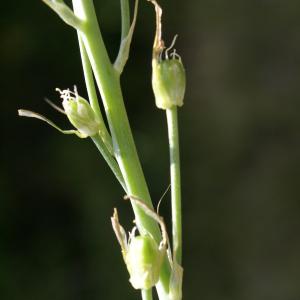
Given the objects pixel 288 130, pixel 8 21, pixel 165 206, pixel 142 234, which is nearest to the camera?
pixel 142 234

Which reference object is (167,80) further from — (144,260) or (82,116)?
(144,260)

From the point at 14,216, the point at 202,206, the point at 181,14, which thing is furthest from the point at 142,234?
the point at 181,14

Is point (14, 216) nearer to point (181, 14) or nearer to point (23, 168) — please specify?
point (23, 168)

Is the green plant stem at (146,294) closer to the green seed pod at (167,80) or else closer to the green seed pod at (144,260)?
the green seed pod at (144,260)

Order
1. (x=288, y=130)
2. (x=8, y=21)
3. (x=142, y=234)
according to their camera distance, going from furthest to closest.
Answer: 1. (x=288, y=130)
2. (x=8, y=21)
3. (x=142, y=234)

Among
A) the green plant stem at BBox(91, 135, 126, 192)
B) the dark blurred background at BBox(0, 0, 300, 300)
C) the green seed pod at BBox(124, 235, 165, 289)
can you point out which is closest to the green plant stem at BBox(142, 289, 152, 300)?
the green seed pod at BBox(124, 235, 165, 289)

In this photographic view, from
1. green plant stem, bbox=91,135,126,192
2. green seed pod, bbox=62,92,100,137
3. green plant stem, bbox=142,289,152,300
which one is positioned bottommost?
green plant stem, bbox=142,289,152,300

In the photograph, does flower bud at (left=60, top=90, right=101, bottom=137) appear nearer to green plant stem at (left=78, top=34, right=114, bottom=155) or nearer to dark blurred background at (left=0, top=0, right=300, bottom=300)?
green plant stem at (left=78, top=34, right=114, bottom=155)
